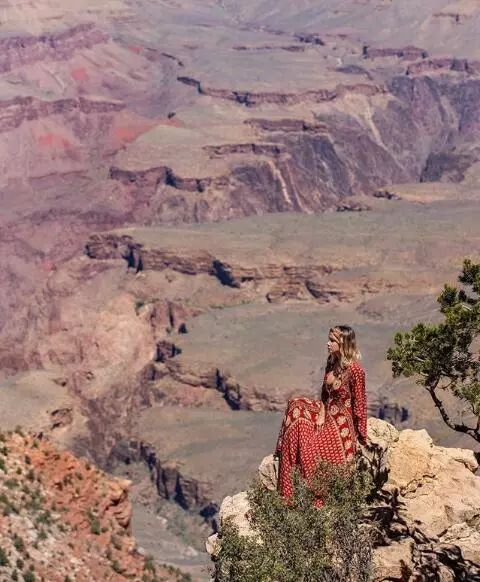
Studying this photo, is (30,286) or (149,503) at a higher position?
(149,503)

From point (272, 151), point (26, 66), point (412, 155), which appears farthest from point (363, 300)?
point (26, 66)

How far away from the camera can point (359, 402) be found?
18.5 metres

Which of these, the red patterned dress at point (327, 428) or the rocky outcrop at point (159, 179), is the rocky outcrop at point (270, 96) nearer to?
the rocky outcrop at point (159, 179)

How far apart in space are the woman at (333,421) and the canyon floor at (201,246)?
29.6m

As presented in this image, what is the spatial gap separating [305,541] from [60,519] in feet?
39.9

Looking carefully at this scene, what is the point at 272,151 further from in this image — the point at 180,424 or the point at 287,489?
the point at 287,489

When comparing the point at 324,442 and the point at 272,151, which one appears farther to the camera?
the point at 272,151

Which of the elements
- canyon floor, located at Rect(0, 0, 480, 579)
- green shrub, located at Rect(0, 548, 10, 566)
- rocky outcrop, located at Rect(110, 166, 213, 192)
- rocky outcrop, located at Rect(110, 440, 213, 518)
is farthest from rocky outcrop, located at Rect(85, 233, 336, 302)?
green shrub, located at Rect(0, 548, 10, 566)

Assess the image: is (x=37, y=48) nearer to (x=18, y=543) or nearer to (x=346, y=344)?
(x=18, y=543)

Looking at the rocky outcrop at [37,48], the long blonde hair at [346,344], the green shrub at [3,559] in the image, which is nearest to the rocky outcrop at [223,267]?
the green shrub at [3,559]

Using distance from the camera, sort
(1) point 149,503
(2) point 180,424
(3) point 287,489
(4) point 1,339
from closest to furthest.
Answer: (3) point 287,489, (1) point 149,503, (2) point 180,424, (4) point 1,339

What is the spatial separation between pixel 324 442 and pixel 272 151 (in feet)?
440

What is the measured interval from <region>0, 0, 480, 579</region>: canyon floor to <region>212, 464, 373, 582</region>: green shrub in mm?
31696

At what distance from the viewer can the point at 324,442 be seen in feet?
60.4
